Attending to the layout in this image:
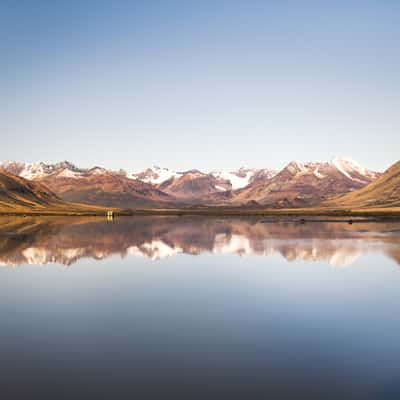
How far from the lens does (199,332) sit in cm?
1741

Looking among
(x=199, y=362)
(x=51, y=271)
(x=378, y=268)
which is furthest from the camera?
(x=378, y=268)

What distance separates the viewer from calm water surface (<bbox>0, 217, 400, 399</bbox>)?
41.1 ft

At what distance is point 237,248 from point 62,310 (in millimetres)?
33037

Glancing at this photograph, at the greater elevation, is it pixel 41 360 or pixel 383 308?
pixel 383 308

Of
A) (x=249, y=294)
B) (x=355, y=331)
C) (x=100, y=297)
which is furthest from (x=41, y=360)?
(x=249, y=294)

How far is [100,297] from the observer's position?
24.1 meters

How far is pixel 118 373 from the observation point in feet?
43.2

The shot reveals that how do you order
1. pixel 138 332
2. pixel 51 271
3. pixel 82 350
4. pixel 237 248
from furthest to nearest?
pixel 237 248
pixel 51 271
pixel 138 332
pixel 82 350

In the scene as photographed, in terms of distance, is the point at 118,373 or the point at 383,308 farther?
the point at 383,308

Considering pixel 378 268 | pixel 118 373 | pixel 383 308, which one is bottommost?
pixel 118 373

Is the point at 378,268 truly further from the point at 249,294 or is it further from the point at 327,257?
the point at 249,294

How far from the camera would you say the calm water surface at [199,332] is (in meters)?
12.5

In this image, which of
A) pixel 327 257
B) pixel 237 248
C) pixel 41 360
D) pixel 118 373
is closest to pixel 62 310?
pixel 41 360

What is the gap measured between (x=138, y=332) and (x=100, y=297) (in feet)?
24.2
